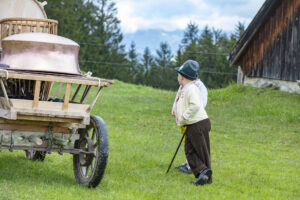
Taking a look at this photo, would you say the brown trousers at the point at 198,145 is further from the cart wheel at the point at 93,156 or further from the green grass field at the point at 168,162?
the cart wheel at the point at 93,156

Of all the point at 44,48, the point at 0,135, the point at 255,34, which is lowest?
the point at 0,135

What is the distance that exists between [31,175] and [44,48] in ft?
6.05

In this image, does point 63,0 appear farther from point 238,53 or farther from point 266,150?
point 266,150

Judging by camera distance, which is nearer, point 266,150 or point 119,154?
point 119,154

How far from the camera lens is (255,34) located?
74.1 ft

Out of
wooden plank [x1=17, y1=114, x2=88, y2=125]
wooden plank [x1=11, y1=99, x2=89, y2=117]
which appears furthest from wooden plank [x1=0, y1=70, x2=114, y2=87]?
wooden plank [x1=17, y1=114, x2=88, y2=125]

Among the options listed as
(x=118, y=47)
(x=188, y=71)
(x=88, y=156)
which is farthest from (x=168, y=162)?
(x=118, y=47)

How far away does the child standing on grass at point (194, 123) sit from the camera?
23.7ft

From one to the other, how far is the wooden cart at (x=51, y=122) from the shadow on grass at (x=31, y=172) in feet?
1.09

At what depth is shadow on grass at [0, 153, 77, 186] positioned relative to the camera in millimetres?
6664

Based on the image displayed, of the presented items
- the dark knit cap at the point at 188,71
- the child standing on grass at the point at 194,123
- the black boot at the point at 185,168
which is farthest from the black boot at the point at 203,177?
the dark knit cap at the point at 188,71

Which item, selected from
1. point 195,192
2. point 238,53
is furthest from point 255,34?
point 195,192

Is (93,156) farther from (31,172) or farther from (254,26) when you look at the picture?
(254,26)

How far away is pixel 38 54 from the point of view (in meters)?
6.25
